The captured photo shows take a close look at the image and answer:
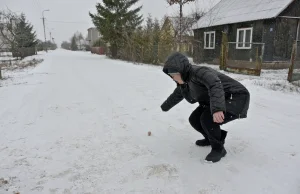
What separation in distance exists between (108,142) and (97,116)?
4.64 feet

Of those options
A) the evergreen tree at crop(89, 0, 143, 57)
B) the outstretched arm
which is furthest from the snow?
the evergreen tree at crop(89, 0, 143, 57)

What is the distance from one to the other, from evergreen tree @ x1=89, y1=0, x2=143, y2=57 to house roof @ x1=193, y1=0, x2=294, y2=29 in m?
8.09

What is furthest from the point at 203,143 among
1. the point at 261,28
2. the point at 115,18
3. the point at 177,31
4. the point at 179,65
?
the point at 115,18

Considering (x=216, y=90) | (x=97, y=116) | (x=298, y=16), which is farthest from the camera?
(x=298, y=16)

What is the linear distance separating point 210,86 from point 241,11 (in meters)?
17.7

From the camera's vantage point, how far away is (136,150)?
11.9 ft

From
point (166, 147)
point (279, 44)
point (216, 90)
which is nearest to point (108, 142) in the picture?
point (166, 147)

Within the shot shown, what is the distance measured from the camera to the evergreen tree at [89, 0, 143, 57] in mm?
26892

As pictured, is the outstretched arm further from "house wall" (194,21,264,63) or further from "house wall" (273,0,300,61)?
"house wall" (273,0,300,61)

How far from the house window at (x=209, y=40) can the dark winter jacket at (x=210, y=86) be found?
60.5 ft

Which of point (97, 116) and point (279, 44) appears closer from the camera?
point (97, 116)

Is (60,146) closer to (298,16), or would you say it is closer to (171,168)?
(171,168)

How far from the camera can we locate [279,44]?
628 inches

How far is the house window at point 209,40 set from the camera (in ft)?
68.2
